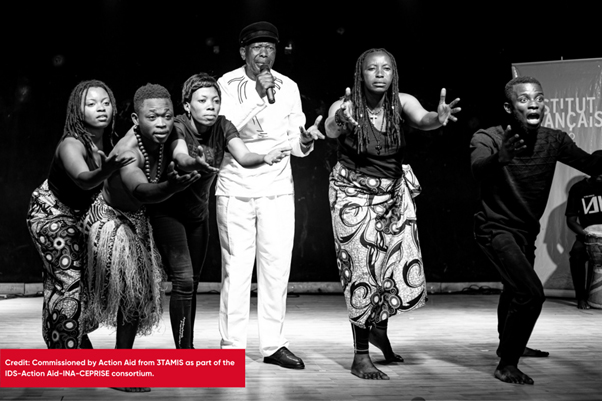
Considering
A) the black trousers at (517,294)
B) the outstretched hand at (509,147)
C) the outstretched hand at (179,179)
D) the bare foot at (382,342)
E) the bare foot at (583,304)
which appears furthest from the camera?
the bare foot at (583,304)

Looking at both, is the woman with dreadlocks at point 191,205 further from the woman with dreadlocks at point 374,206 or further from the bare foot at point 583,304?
the bare foot at point 583,304

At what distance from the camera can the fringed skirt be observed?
3.68m

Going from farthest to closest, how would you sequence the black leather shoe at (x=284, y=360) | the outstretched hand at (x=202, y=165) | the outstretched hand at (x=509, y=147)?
the black leather shoe at (x=284, y=360)
the outstretched hand at (x=509, y=147)
the outstretched hand at (x=202, y=165)

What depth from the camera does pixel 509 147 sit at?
3.58 m

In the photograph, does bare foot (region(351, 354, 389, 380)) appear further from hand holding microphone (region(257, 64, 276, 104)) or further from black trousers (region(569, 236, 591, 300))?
black trousers (region(569, 236, 591, 300))

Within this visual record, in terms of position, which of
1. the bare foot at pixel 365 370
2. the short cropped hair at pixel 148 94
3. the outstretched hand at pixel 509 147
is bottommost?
the bare foot at pixel 365 370

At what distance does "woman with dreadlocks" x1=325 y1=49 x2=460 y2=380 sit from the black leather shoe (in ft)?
1.07

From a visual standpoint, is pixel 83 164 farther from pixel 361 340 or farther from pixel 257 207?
pixel 361 340

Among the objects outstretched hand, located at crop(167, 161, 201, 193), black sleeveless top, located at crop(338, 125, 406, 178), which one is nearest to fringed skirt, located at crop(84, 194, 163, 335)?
outstretched hand, located at crop(167, 161, 201, 193)

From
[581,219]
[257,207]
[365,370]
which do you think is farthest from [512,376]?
[581,219]

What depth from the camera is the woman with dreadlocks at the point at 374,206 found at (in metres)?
4.09

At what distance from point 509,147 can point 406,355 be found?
1.58 meters

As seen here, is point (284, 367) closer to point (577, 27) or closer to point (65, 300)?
point (65, 300)

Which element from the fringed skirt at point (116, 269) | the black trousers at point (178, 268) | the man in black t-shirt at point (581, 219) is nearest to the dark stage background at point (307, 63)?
the man in black t-shirt at point (581, 219)
